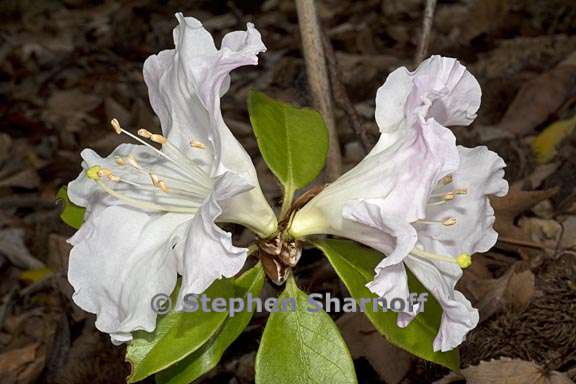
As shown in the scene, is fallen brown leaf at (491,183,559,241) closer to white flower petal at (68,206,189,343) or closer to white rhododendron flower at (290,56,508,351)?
white rhododendron flower at (290,56,508,351)

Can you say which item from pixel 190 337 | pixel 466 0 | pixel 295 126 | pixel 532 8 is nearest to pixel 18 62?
pixel 466 0

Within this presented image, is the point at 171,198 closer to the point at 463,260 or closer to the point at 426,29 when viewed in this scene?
the point at 463,260

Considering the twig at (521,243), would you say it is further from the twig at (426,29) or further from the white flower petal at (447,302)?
the white flower petal at (447,302)

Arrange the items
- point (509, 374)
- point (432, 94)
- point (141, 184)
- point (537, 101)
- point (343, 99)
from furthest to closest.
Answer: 1. point (537, 101)
2. point (343, 99)
3. point (509, 374)
4. point (141, 184)
5. point (432, 94)

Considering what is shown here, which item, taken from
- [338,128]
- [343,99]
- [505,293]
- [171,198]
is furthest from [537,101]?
[171,198]

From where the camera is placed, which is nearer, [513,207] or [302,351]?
[302,351]

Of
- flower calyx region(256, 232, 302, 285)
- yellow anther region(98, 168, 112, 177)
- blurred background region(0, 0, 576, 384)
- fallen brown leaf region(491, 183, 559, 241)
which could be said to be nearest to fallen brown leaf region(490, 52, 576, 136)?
blurred background region(0, 0, 576, 384)
